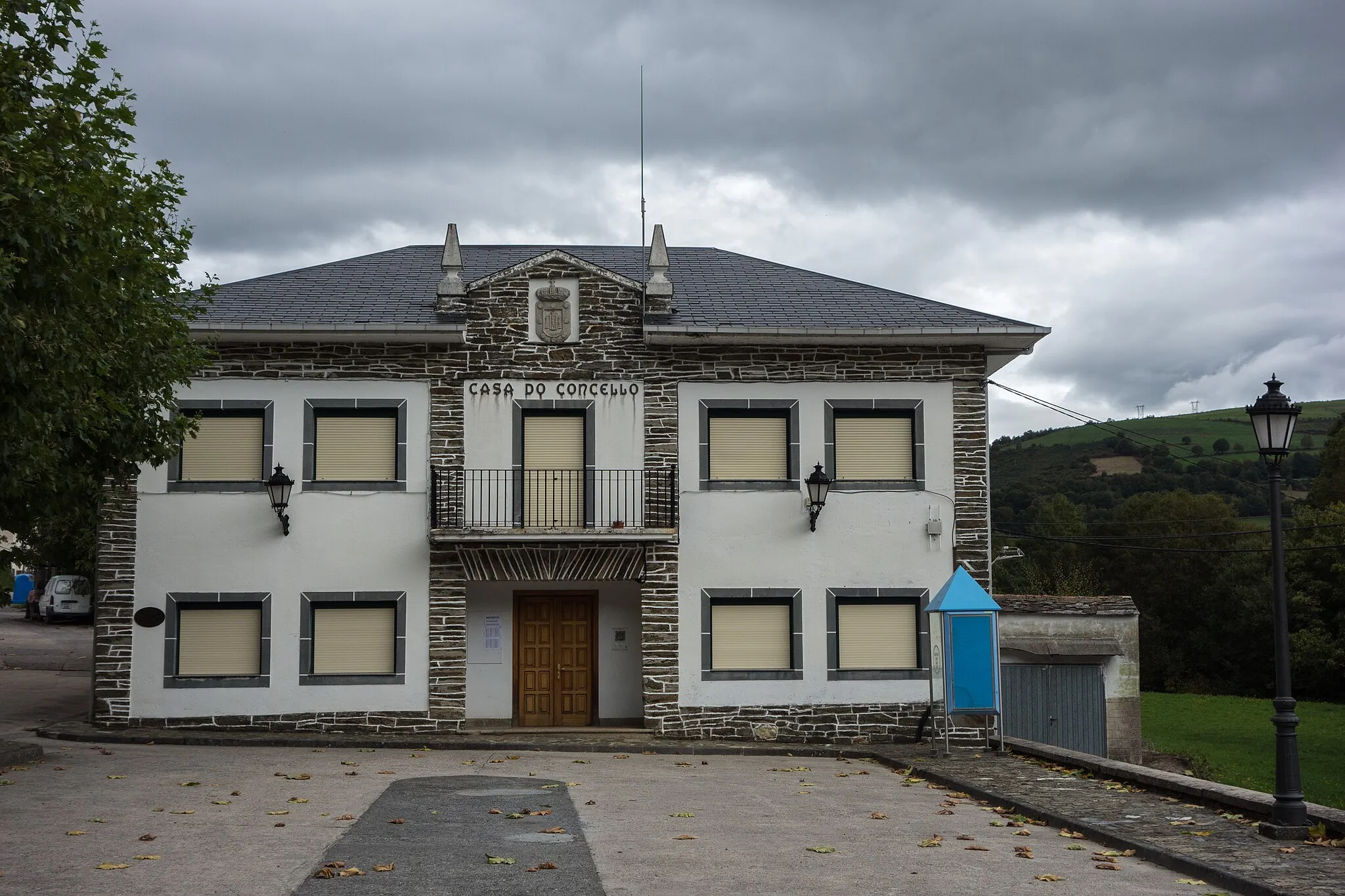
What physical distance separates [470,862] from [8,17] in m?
7.50

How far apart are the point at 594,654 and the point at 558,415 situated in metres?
3.54

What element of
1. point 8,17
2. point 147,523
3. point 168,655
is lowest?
point 168,655

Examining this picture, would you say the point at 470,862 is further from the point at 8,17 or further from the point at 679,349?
the point at 679,349

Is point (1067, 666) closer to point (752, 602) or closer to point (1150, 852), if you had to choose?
→ point (752, 602)

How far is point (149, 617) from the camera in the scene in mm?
17562

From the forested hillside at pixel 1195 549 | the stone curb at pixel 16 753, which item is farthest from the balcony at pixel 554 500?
the forested hillside at pixel 1195 549

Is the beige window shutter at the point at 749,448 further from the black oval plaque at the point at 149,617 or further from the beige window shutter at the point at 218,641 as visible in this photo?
the black oval plaque at the point at 149,617

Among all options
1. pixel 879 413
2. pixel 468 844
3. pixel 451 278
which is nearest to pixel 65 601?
pixel 451 278

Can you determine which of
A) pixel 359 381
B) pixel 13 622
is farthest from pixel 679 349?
pixel 13 622

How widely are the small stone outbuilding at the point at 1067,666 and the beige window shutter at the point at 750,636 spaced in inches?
199

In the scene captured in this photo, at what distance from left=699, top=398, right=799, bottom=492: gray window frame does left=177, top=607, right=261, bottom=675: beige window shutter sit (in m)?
6.35

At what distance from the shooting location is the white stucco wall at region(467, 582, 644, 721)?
18594 millimetres

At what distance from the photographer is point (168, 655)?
57.7 feet

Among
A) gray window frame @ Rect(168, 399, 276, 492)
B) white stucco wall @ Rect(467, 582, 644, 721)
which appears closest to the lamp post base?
white stucco wall @ Rect(467, 582, 644, 721)
